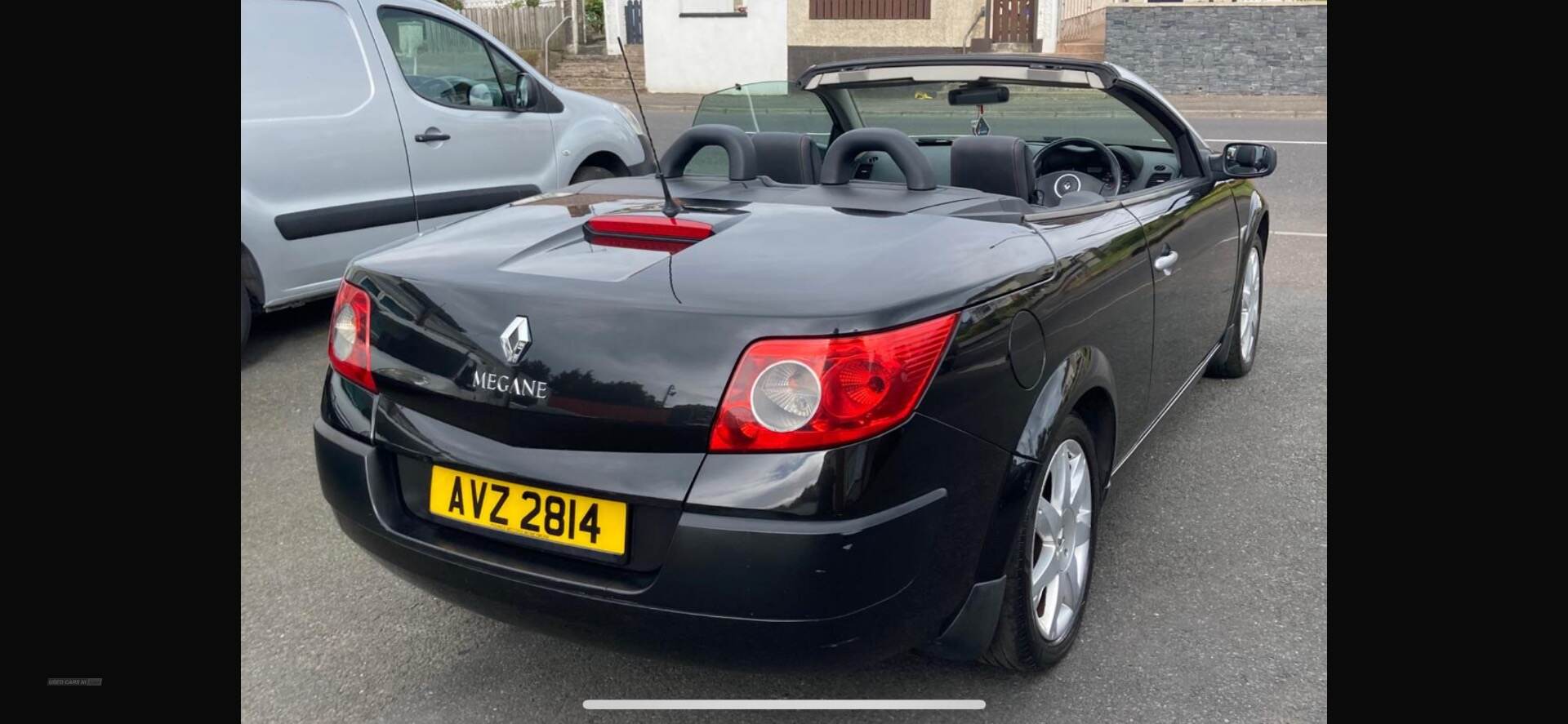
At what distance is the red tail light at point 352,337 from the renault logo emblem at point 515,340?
0.40 metres

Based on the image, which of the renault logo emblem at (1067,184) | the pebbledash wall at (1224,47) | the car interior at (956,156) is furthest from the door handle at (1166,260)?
the pebbledash wall at (1224,47)

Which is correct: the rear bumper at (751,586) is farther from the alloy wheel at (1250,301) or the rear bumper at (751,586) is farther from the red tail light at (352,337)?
the alloy wheel at (1250,301)

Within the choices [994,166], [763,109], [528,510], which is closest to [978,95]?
[763,109]

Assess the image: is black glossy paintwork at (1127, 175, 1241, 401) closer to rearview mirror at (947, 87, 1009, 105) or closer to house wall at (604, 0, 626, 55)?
A: rearview mirror at (947, 87, 1009, 105)

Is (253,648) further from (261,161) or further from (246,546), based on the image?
(261,161)

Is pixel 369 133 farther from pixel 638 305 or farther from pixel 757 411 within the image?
pixel 757 411

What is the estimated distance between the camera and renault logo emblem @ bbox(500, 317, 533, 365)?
2.26 m

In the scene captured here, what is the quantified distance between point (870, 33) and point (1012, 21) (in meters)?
3.16

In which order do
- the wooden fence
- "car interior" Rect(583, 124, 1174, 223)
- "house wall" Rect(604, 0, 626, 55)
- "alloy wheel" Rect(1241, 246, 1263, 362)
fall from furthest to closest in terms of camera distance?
"house wall" Rect(604, 0, 626, 55) → the wooden fence → "alloy wheel" Rect(1241, 246, 1263, 362) → "car interior" Rect(583, 124, 1174, 223)

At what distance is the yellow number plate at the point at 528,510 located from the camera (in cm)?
219

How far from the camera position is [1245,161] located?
4.09 metres

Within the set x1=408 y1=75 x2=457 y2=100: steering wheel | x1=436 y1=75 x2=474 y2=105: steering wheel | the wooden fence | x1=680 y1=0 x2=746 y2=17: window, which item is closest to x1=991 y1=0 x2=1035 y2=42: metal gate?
x1=680 y1=0 x2=746 y2=17: window

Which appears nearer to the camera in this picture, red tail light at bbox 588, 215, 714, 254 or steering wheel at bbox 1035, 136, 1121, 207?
red tail light at bbox 588, 215, 714, 254

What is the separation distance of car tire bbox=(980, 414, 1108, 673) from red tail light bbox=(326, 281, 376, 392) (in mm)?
1395
